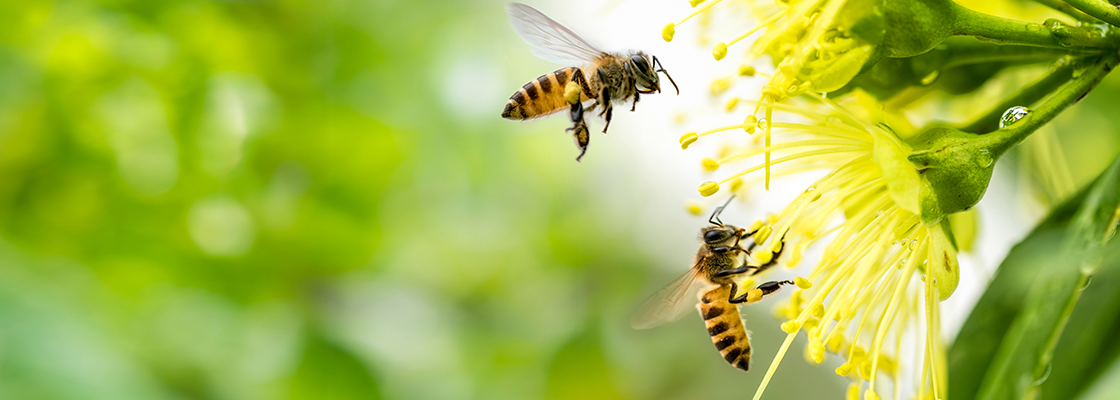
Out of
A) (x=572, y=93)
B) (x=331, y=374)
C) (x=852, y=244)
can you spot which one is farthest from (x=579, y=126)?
(x=331, y=374)

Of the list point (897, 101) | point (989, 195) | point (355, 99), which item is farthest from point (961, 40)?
point (355, 99)

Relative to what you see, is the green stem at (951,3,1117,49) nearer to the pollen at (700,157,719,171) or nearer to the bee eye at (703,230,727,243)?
the pollen at (700,157,719,171)

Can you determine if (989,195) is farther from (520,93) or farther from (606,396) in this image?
(606,396)

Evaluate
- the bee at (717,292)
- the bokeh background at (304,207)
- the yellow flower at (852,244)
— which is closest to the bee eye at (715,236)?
the bee at (717,292)

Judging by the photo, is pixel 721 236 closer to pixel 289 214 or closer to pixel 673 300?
pixel 673 300

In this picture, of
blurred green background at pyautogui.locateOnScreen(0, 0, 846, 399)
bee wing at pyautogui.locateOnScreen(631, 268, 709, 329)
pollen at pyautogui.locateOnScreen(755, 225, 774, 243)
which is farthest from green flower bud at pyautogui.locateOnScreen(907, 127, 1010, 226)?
blurred green background at pyautogui.locateOnScreen(0, 0, 846, 399)
